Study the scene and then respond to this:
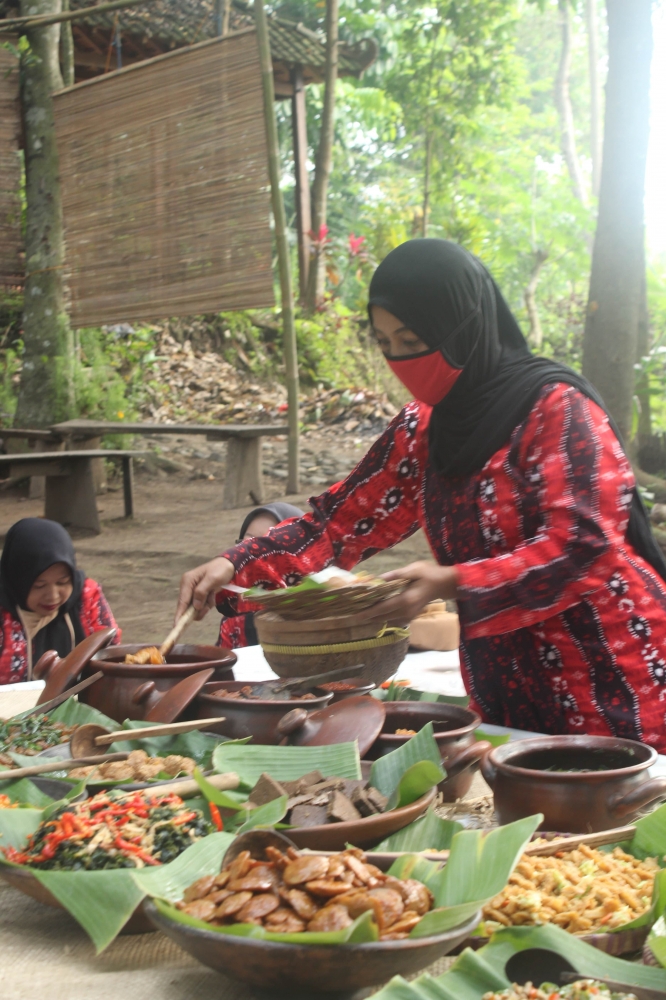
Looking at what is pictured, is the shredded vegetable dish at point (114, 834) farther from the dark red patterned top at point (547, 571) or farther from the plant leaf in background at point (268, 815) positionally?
the dark red patterned top at point (547, 571)

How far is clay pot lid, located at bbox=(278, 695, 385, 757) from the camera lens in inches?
56.1

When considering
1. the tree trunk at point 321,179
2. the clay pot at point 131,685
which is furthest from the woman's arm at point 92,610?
the tree trunk at point 321,179

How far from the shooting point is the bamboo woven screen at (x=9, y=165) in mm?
6367

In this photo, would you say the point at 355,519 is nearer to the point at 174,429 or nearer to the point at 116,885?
the point at 116,885

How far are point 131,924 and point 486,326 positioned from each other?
1465 mm

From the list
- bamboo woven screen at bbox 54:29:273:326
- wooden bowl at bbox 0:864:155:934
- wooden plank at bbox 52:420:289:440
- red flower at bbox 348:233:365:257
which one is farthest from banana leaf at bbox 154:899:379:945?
red flower at bbox 348:233:365:257

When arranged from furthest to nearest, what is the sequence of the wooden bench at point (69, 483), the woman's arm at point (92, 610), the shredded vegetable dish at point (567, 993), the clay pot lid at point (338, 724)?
the wooden bench at point (69, 483) < the woman's arm at point (92, 610) < the clay pot lid at point (338, 724) < the shredded vegetable dish at point (567, 993)

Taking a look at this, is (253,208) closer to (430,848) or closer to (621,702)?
(621,702)

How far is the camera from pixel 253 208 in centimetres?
525

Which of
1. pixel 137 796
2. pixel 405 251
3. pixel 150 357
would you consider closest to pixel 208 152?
pixel 405 251

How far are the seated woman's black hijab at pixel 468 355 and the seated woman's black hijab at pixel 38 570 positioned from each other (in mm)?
1950

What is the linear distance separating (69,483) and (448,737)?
638 cm

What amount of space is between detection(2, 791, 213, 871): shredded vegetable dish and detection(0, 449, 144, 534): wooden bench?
602 cm

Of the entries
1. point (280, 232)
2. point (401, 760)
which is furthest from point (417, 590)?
point (280, 232)
